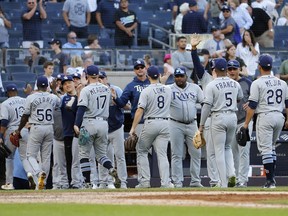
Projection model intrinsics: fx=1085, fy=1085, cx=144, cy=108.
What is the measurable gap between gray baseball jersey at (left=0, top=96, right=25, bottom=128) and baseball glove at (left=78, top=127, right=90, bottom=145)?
2176 mm

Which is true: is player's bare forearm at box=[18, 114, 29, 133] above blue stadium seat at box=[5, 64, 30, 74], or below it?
below

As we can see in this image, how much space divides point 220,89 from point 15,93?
14.0ft

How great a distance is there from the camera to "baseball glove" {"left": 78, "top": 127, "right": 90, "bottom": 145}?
1648 cm

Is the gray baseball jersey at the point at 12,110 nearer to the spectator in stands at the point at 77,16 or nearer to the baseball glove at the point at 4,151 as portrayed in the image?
the baseball glove at the point at 4,151

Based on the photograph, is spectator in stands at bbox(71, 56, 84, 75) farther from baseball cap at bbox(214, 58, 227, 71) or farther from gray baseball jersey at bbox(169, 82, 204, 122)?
baseball cap at bbox(214, 58, 227, 71)

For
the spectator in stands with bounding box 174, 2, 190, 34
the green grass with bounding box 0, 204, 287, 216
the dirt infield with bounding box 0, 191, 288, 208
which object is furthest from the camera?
the spectator in stands with bounding box 174, 2, 190, 34

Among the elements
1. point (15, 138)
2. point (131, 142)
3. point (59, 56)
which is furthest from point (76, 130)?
point (59, 56)

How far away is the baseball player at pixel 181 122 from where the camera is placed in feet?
54.4

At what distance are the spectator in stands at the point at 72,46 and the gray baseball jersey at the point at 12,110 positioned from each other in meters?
2.61

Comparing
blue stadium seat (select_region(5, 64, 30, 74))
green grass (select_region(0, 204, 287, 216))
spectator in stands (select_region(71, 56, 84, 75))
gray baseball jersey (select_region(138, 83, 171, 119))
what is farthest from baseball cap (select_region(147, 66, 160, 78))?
blue stadium seat (select_region(5, 64, 30, 74))

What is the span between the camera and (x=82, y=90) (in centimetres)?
1662

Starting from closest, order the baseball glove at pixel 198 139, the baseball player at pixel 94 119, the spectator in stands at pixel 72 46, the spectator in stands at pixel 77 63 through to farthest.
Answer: the baseball glove at pixel 198 139
the baseball player at pixel 94 119
the spectator in stands at pixel 77 63
the spectator in stands at pixel 72 46

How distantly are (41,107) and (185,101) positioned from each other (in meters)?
2.45

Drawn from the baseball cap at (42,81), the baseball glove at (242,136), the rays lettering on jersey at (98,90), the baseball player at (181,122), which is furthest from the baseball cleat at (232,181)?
the baseball cap at (42,81)
